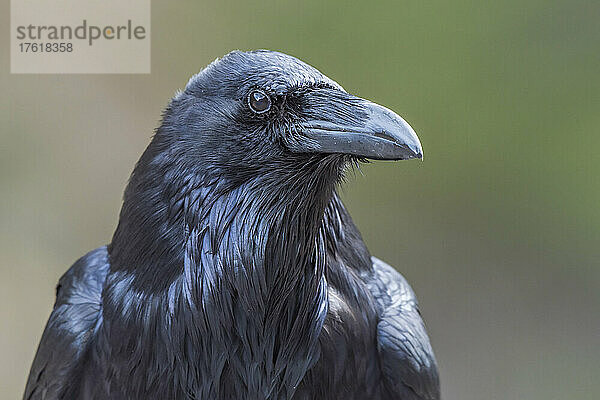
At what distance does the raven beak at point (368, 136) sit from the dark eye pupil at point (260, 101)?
0.34 feet

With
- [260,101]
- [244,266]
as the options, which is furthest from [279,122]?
[244,266]

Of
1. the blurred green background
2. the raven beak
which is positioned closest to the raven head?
the raven beak

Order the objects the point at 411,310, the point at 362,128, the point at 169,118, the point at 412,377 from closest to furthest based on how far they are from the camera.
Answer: the point at 362,128 < the point at 169,118 < the point at 412,377 < the point at 411,310

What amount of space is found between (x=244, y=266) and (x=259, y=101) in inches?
15.8

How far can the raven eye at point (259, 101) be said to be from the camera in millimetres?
2029

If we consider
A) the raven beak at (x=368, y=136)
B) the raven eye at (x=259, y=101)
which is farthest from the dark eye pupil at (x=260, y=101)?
the raven beak at (x=368, y=136)

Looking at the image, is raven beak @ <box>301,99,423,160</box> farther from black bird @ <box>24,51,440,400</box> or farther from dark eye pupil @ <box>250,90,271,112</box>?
dark eye pupil @ <box>250,90,271,112</box>

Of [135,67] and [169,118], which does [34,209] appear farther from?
[169,118]

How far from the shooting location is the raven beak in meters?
1.94

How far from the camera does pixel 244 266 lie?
2.15 m

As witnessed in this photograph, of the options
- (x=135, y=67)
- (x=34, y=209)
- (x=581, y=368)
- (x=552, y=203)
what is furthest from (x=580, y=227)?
(x=34, y=209)

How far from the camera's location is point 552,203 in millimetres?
5203

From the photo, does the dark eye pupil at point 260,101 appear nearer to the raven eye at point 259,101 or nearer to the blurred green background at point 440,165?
the raven eye at point 259,101

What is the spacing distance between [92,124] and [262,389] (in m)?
3.15
